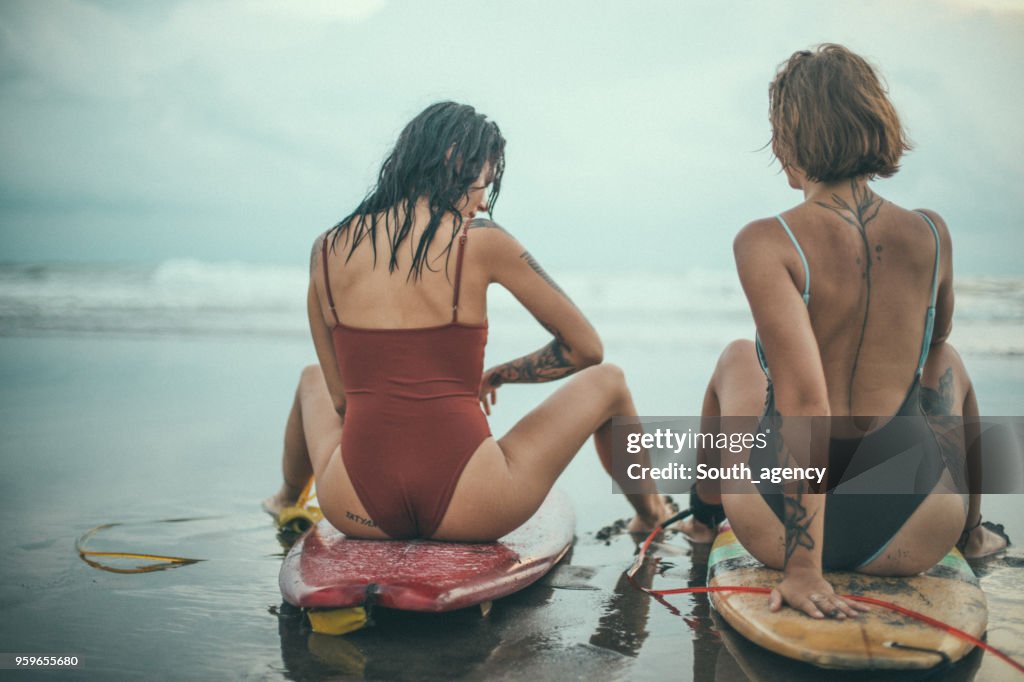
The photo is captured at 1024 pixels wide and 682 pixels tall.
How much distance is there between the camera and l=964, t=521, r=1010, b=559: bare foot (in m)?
3.32

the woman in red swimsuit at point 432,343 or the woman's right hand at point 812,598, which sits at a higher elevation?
the woman in red swimsuit at point 432,343

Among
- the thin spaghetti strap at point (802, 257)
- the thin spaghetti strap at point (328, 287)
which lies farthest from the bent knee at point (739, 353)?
the thin spaghetti strap at point (328, 287)

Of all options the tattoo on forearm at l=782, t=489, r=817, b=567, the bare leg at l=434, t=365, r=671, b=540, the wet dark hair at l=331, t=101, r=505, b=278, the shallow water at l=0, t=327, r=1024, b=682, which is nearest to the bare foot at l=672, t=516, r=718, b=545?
the shallow water at l=0, t=327, r=1024, b=682

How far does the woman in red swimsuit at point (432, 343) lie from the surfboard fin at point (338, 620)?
419 mm

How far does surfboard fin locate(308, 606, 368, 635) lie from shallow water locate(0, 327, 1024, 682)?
3 cm

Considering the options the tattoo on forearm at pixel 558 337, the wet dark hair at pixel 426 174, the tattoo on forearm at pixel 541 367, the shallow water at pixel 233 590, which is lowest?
the shallow water at pixel 233 590

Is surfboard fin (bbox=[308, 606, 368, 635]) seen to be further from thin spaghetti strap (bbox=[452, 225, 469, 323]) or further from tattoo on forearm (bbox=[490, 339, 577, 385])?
tattoo on forearm (bbox=[490, 339, 577, 385])

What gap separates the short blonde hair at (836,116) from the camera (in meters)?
2.36

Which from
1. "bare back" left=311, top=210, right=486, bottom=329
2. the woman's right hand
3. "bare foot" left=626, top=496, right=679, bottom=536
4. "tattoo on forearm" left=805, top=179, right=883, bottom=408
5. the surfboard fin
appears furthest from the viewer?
"bare foot" left=626, top=496, right=679, bottom=536

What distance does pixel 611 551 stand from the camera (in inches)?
136

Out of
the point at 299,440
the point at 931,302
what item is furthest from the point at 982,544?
the point at 299,440

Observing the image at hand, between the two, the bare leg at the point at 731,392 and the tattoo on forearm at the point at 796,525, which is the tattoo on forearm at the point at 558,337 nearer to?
the bare leg at the point at 731,392

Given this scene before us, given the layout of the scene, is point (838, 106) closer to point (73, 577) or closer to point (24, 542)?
point (73, 577)

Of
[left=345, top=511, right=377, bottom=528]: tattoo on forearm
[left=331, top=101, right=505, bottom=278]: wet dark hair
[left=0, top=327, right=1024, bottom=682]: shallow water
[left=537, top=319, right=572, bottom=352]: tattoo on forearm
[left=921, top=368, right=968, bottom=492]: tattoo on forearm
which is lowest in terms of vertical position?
[left=0, top=327, right=1024, bottom=682]: shallow water
